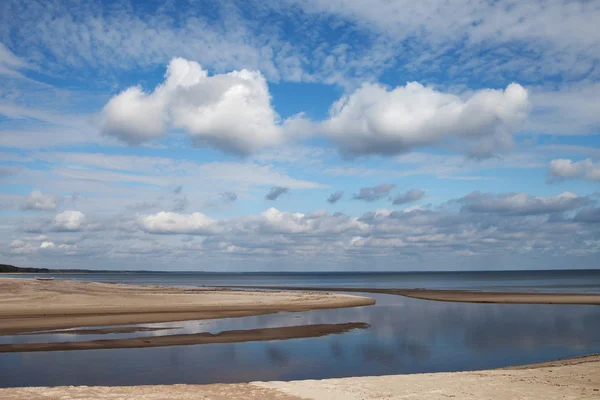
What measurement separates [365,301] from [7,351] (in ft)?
138

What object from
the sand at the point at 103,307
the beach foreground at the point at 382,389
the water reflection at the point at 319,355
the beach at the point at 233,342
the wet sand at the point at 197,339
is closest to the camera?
the beach foreground at the point at 382,389

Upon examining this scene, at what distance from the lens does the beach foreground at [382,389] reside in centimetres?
1524

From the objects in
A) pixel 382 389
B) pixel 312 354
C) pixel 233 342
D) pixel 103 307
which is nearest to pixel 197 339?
pixel 233 342

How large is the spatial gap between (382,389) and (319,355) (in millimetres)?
9400

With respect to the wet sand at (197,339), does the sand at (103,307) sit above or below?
above

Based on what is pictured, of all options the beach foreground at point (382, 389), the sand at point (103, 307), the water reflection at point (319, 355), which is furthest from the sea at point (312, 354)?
the sand at point (103, 307)

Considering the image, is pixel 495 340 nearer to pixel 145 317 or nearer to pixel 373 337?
pixel 373 337

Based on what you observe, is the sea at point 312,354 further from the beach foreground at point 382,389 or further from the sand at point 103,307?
the sand at point 103,307

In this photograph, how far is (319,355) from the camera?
25.2 m

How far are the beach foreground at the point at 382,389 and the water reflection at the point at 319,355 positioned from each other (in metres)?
3.12

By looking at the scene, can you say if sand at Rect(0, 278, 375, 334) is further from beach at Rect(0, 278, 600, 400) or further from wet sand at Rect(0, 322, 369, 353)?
wet sand at Rect(0, 322, 369, 353)

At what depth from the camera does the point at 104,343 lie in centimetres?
2812

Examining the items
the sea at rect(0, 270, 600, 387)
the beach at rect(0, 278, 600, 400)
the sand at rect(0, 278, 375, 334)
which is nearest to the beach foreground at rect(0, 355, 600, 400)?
the beach at rect(0, 278, 600, 400)

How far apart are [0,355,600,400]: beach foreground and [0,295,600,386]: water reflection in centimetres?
312
